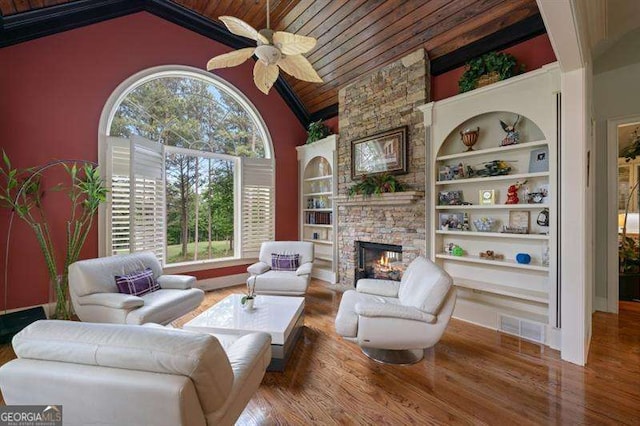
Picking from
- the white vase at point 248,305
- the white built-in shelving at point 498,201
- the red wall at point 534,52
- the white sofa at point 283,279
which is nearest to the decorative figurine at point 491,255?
the white built-in shelving at point 498,201

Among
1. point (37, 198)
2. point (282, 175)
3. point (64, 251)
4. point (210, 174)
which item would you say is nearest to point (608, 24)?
point (282, 175)

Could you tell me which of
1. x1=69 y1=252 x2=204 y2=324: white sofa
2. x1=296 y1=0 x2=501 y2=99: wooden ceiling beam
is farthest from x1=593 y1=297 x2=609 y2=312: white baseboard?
x1=69 y1=252 x2=204 y2=324: white sofa

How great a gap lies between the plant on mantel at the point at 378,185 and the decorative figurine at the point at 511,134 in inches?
54.5

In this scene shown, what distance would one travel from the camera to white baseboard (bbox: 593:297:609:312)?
3.85m

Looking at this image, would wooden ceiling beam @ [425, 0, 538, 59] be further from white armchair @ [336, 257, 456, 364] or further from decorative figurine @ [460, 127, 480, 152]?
white armchair @ [336, 257, 456, 364]

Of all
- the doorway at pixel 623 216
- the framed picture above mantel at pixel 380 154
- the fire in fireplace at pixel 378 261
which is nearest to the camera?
the doorway at pixel 623 216

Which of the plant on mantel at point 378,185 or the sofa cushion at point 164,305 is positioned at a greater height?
the plant on mantel at point 378,185

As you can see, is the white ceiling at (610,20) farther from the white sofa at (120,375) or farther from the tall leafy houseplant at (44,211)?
the tall leafy houseplant at (44,211)

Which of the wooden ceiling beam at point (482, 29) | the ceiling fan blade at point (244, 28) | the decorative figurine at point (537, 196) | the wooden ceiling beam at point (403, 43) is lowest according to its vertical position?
the decorative figurine at point (537, 196)

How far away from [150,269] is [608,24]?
19.9ft

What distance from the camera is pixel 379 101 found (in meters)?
4.62

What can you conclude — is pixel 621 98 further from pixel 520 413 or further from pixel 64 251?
pixel 64 251

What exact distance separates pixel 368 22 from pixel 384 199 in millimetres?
2536

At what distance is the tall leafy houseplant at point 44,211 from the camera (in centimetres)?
325
